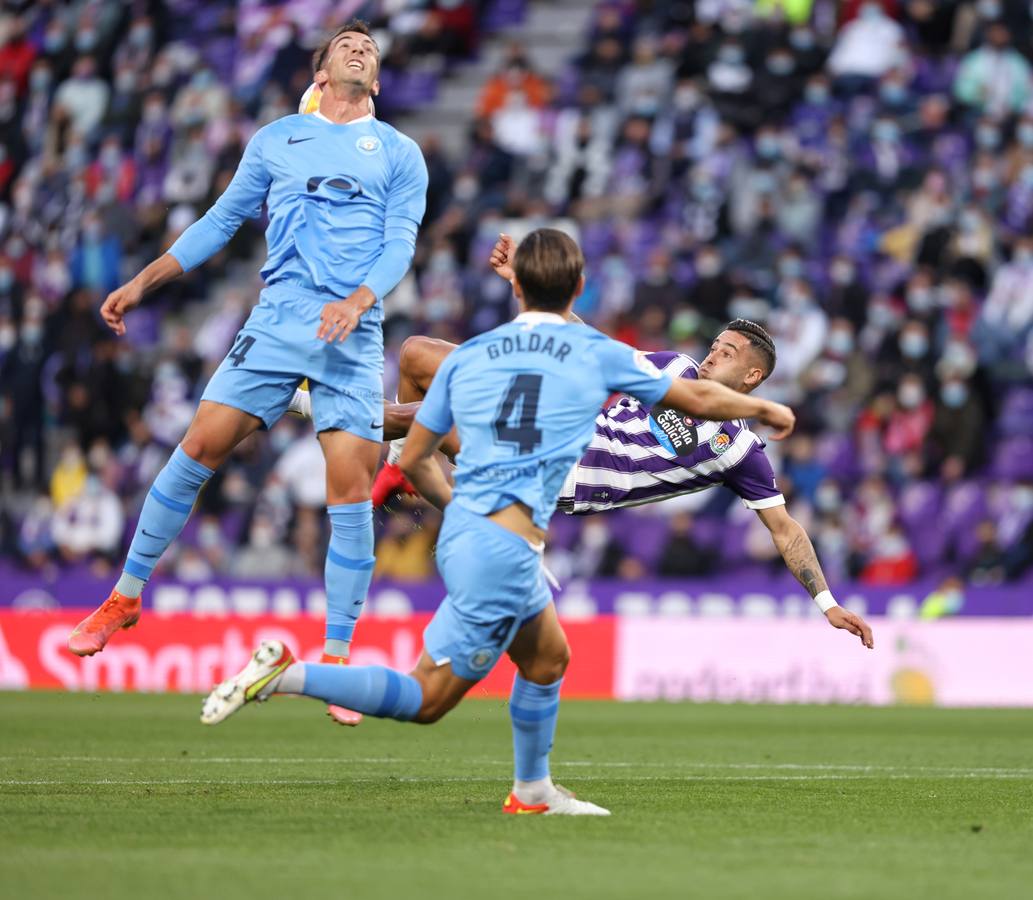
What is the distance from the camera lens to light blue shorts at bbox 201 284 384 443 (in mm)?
8555

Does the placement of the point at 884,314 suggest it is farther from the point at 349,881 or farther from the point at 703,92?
the point at 349,881

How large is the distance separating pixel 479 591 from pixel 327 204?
2.66 m

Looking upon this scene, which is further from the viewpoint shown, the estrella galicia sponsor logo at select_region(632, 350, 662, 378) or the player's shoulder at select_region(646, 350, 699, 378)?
the player's shoulder at select_region(646, 350, 699, 378)

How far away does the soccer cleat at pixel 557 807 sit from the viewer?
24.0ft

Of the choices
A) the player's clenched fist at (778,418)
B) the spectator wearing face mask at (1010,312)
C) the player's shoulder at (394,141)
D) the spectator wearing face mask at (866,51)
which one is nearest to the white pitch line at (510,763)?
the player's shoulder at (394,141)

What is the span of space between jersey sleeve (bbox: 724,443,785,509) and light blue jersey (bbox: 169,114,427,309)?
222cm

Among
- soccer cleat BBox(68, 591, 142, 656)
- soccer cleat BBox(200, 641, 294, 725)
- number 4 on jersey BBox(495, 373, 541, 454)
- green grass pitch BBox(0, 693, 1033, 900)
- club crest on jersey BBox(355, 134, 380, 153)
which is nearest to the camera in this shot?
green grass pitch BBox(0, 693, 1033, 900)

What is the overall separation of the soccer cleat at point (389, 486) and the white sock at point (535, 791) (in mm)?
2251

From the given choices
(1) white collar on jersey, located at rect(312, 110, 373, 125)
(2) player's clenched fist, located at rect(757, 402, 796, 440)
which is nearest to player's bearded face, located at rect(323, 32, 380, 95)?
(1) white collar on jersey, located at rect(312, 110, 373, 125)

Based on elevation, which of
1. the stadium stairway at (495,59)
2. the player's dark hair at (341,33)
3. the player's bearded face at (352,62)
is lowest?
the player's bearded face at (352,62)

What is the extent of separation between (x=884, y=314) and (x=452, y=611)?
13.4 meters

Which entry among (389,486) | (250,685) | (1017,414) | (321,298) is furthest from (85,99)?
(250,685)

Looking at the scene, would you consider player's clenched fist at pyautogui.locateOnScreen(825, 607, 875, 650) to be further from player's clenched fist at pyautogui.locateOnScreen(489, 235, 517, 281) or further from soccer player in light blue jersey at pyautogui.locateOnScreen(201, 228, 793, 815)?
player's clenched fist at pyautogui.locateOnScreen(489, 235, 517, 281)

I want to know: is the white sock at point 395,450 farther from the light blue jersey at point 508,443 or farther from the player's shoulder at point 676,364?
the light blue jersey at point 508,443
